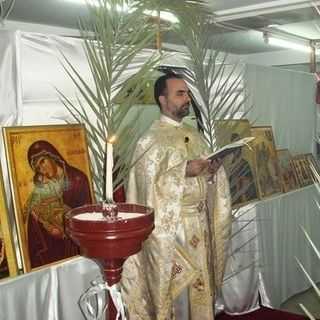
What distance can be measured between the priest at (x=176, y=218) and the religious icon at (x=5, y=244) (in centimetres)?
49

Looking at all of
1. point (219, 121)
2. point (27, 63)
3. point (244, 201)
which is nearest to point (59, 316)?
point (27, 63)

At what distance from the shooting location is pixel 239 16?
11.0 feet

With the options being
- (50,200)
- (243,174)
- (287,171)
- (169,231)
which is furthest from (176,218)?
(287,171)

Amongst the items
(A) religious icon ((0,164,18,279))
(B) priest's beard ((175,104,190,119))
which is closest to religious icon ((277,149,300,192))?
(B) priest's beard ((175,104,190,119))

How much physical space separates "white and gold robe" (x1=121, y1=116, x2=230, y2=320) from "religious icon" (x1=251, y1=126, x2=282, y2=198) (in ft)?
3.51

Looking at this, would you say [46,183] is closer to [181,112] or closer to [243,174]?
[181,112]

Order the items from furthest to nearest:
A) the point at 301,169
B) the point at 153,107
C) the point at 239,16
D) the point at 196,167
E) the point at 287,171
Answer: the point at 301,169, the point at 287,171, the point at 239,16, the point at 153,107, the point at 196,167

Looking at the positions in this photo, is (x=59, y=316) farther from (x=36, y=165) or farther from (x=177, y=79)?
(x=177, y=79)

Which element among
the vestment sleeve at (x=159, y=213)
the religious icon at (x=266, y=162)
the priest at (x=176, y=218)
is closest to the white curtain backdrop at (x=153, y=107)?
the religious icon at (x=266, y=162)

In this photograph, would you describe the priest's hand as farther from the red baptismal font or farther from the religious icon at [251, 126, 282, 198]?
the religious icon at [251, 126, 282, 198]

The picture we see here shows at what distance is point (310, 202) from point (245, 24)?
5.16 ft

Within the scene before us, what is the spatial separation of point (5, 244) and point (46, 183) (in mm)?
257

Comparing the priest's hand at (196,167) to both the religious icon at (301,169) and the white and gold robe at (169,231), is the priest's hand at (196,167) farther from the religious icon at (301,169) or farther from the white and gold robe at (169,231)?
the religious icon at (301,169)

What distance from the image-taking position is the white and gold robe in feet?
6.21
